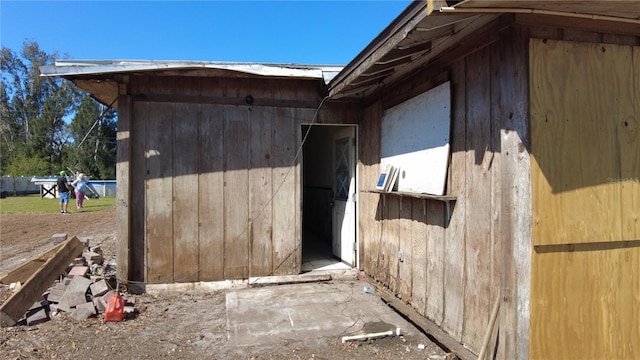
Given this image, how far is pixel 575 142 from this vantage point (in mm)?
2219

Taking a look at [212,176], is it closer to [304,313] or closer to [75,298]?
[75,298]

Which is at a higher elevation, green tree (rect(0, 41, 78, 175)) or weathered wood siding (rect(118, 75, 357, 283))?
green tree (rect(0, 41, 78, 175))

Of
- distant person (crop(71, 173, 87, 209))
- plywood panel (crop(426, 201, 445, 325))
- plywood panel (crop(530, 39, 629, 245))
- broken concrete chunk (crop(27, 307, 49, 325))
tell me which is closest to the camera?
plywood panel (crop(530, 39, 629, 245))

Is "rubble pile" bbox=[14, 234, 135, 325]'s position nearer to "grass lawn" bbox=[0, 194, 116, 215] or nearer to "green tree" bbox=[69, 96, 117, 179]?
"grass lawn" bbox=[0, 194, 116, 215]

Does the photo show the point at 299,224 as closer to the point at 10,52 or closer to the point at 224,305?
the point at 224,305

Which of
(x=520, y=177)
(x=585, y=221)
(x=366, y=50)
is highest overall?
(x=366, y=50)

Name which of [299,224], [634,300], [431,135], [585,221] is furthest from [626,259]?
[299,224]

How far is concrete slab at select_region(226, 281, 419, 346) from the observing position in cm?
326

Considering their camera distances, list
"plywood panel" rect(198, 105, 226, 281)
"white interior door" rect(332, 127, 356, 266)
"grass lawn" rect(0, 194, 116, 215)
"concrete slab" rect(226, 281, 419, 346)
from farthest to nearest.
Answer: "grass lawn" rect(0, 194, 116, 215) → "white interior door" rect(332, 127, 356, 266) → "plywood panel" rect(198, 105, 226, 281) → "concrete slab" rect(226, 281, 419, 346)

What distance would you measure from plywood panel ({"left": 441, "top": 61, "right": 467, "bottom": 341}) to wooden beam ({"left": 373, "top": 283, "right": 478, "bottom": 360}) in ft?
0.24

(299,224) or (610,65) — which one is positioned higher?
(610,65)

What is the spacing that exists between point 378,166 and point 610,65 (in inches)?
98.9

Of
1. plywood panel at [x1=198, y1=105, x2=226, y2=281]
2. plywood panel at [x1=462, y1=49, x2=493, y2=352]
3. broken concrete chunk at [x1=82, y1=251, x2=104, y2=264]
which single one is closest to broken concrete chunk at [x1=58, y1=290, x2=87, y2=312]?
broken concrete chunk at [x1=82, y1=251, x2=104, y2=264]

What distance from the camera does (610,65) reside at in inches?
90.4
